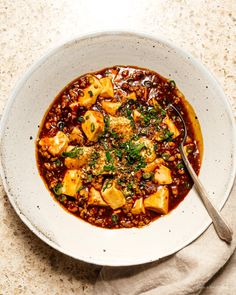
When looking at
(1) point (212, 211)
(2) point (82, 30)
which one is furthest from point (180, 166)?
(2) point (82, 30)

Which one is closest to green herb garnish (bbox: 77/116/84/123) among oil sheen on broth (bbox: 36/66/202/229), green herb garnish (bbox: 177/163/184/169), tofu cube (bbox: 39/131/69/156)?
oil sheen on broth (bbox: 36/66/202/229)

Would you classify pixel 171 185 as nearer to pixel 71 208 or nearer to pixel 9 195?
pixel 71 208

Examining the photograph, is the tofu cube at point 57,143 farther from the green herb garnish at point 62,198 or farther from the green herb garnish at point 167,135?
the green herb garnish at point 167,135

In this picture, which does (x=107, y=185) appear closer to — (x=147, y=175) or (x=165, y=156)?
(x=147, y=175)

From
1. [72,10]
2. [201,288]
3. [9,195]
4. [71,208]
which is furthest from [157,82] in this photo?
[201,288]

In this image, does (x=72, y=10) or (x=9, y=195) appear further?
(x=72, y=10)

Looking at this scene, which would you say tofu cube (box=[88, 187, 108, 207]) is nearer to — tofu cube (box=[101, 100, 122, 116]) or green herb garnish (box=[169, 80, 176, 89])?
tofu cube (box=[101, 100, 122, 116])
